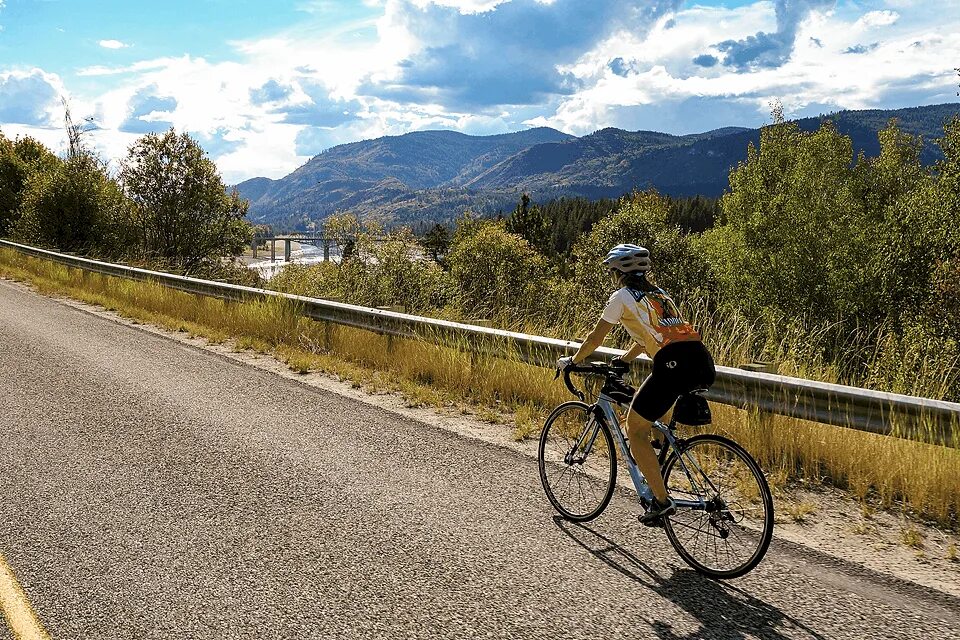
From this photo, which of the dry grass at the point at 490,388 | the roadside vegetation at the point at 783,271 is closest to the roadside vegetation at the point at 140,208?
the roadside vegetation at the point at 783,271

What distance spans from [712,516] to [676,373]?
83 cm

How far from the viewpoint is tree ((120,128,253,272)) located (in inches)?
1170

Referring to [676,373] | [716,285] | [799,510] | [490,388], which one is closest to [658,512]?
[676,373]

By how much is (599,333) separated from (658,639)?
1.79 metres

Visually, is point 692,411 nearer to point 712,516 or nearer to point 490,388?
point 712,516

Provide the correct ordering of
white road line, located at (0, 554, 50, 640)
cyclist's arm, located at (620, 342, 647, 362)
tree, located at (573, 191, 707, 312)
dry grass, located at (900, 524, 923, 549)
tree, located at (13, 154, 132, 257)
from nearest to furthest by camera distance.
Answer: white road line, located at (0, 554, 50, 640) → dry grass, located at (900, 524, 923, 549) → cyclist's arm, located at (620, 342, 647, 362) → tree, located at (13, 154, 132, 257) → tree, located at (573, 191, 707, 312)

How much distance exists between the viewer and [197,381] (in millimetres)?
8438

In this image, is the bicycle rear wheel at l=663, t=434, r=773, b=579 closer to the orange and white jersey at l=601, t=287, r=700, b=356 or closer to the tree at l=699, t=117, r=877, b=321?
the orange and white jersey at l=601, t=287, r=700, b=356

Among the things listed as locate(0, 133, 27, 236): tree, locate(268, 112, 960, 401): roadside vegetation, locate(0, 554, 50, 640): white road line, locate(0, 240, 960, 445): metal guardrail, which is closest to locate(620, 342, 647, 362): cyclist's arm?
locate(0, 240, 960, 445): metal guardrail

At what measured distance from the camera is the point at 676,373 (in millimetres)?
3881

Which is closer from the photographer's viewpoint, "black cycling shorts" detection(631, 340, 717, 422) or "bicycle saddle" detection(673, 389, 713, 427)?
"bicycle saddle" detection(673, 389, 713, 427)

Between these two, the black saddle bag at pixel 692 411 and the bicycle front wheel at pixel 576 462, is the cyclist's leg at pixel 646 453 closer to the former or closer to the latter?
the black saddle bag at pixel 692 411

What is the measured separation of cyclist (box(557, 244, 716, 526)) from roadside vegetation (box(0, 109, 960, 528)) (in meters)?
1.42

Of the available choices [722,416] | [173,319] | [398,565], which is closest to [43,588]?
[398,565]
